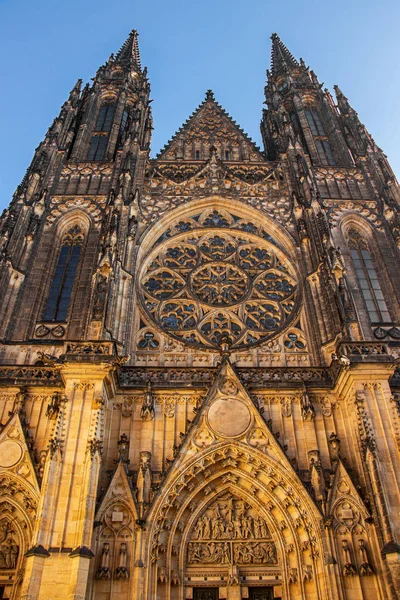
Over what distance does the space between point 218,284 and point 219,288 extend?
18 centimetres

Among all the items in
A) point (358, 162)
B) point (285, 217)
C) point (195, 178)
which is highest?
point (358, 162)

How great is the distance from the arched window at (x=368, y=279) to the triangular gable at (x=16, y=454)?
1057 centimetres

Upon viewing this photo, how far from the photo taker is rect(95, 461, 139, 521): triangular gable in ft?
37.1

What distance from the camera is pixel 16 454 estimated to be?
1210cm

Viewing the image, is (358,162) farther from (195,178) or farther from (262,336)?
(262,336)

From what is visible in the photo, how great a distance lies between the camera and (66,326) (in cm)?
1545

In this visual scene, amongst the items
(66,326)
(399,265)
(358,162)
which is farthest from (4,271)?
(358,162)

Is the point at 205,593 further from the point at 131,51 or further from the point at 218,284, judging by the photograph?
the point at 131,51

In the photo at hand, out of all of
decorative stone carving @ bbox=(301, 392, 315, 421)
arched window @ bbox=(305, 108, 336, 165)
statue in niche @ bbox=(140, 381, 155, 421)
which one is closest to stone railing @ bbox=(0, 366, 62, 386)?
statue in niche @ bbox=(140, 381, 155, 421)

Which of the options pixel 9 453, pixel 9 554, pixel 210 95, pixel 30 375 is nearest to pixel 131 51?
pixel 210 95

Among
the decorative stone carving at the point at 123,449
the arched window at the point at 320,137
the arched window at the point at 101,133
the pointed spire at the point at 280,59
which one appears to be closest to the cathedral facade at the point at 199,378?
the decorative stone carving at the point at 123,449

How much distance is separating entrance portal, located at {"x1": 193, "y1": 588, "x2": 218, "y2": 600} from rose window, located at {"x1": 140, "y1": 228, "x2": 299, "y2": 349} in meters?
6.13

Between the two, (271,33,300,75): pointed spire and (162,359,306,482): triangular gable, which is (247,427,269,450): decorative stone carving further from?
(271,33,300,75): pointed spire

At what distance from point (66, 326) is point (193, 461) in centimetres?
586
